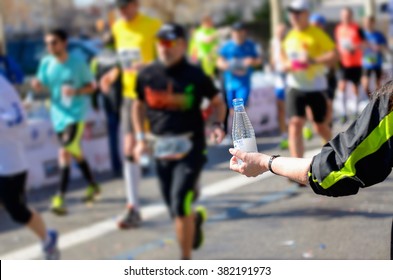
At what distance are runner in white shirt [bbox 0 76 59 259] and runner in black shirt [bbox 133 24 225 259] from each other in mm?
1004

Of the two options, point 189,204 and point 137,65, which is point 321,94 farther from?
point 189,204

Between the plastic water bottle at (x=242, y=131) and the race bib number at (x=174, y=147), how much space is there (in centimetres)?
330

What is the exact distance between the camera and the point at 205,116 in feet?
22.0

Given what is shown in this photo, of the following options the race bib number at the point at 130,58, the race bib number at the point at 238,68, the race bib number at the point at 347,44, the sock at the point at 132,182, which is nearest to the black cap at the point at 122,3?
the race bib number at the point at 130,58

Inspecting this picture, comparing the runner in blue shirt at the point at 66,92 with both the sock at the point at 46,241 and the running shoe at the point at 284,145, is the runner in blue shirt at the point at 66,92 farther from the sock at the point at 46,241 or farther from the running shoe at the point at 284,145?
the running shoe at the point at 284,145

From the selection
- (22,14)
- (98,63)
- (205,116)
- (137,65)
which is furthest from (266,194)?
(22,14)

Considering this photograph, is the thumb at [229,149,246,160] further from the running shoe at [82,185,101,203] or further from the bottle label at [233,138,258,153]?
the running shoe at [82,185,101,203]

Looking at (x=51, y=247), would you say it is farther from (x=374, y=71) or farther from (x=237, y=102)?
(x=374, y=71)

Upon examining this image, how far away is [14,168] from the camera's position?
22.7 ft

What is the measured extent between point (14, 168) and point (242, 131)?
4.06m

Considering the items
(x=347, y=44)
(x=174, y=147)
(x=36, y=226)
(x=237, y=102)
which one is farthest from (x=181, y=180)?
(x=347, y=44)

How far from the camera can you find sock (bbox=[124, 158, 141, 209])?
839 centimetres
